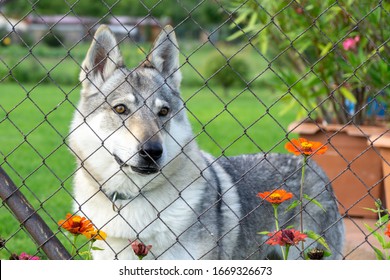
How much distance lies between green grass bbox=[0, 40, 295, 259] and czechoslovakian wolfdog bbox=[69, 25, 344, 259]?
0.16m

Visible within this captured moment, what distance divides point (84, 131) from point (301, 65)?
3.28 m

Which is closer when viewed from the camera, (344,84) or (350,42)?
(350,42)

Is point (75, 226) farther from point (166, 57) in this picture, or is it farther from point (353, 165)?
point (353, 165)

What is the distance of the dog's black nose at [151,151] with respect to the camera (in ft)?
10.2

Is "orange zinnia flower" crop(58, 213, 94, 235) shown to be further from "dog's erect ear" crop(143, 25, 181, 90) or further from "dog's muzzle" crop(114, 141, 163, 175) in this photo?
"dog's erect ear" crop(143, 25, 181, 90)

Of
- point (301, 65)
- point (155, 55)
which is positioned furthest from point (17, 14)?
point (155, 55)

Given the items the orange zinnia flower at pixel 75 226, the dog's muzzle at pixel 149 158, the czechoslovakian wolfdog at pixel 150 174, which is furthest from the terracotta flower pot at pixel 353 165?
the orange zinnia flower at pixel 75 226

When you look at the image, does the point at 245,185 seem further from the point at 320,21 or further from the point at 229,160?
the point at 320,21

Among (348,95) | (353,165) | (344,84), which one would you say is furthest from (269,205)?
(344,84)

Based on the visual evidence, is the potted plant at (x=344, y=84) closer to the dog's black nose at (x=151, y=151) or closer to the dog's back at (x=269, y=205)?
the dog's back at (x=269, y=205)

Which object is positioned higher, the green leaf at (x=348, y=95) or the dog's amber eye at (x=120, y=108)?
the dog's amber eye at (x=120, y=108)

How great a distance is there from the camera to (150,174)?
10.6 feet

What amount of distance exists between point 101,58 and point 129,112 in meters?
0.32

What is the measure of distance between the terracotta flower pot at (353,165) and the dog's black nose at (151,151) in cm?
210
